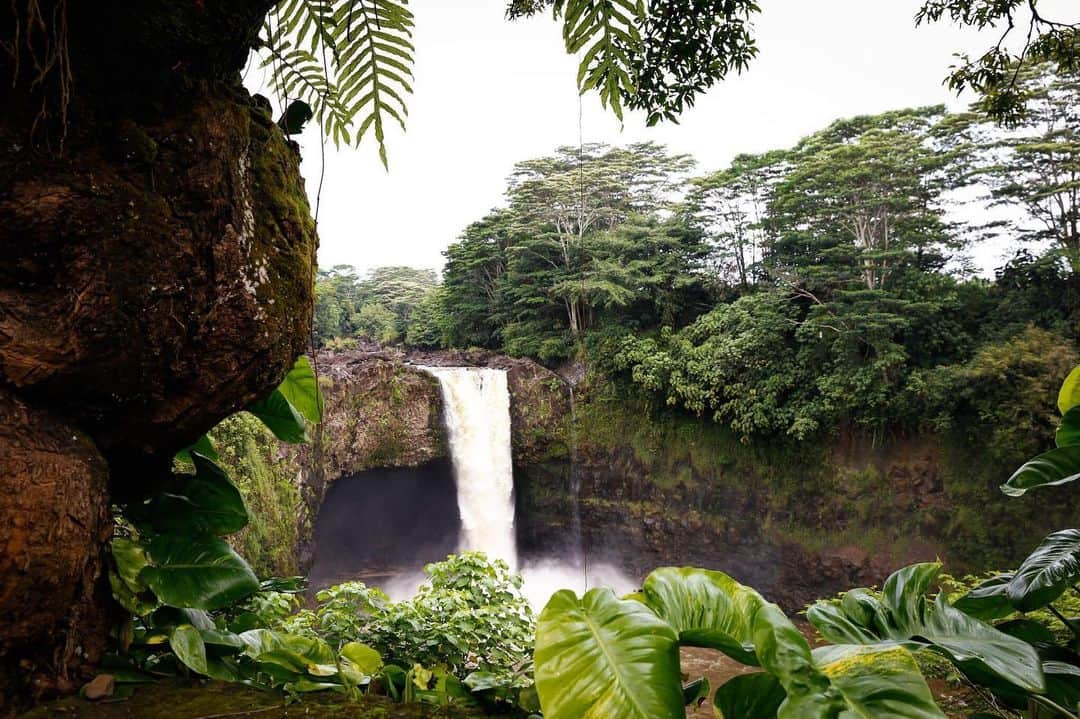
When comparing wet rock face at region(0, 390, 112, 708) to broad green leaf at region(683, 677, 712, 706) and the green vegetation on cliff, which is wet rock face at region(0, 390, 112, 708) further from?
the green vegetation on cliff

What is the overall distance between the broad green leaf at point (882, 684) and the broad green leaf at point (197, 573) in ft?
3.77

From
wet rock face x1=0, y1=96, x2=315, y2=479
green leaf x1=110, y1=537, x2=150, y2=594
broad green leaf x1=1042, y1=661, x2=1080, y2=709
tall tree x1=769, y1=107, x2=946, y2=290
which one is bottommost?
broad green leaf x1=1042, y1=661, x2=1080, y2=709

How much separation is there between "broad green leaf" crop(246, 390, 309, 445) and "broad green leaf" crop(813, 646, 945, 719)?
4.46 feet

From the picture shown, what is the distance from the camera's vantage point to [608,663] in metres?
0.81

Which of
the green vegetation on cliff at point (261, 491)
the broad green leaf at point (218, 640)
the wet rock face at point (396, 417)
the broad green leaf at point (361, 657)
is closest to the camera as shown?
the broad green leaf at point (218, 640)

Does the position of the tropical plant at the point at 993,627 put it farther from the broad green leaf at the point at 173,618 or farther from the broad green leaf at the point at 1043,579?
the broad green leaf at the point at 173,618

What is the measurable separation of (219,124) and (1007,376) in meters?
9.56

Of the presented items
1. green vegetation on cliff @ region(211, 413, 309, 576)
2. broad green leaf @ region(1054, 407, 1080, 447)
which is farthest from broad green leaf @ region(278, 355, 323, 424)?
green vegetation on cliff @ region(211, 413, 309, 576)

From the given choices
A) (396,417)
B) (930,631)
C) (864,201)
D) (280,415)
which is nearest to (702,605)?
(930,631)

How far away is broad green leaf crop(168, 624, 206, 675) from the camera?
48.3 inches

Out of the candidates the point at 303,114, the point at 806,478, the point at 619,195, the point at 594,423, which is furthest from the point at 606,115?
the point at 619,195

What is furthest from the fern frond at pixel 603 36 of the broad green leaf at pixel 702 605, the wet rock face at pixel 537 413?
the wet rock face at pixel 537 413

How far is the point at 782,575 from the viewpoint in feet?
33.0

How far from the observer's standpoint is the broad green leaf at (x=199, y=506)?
1.42m
